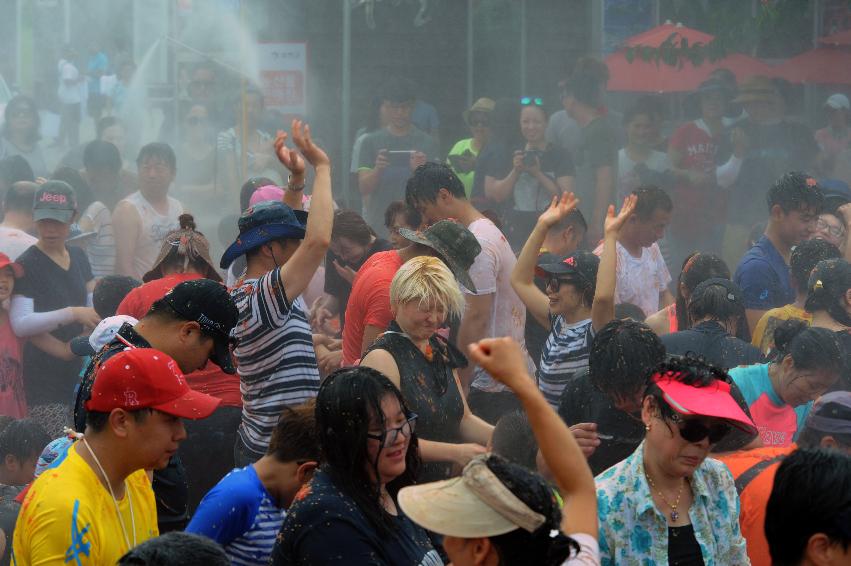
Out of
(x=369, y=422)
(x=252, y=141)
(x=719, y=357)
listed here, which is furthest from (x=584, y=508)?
(x=252, y=141)

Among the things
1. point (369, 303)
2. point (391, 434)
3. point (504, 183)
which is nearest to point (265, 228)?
point (369, 303)

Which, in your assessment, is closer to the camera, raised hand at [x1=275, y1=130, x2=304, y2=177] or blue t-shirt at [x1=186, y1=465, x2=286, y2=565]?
blue t-shirt at [x1=186, y1=465, x2=286, y2=565]

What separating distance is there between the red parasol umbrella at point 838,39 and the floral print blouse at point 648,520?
345 inches

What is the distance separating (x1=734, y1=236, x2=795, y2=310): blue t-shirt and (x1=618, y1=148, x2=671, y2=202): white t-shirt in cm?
329

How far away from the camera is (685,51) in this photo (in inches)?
436

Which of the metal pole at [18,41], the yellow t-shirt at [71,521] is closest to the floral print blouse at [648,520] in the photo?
the yellow t-shirt at [71,521]

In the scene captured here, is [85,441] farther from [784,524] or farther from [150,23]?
[150,23]

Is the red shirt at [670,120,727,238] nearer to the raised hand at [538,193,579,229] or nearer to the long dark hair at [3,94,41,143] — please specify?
the raised hand at [538,193,579,229]

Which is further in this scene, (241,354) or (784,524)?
(241,354)

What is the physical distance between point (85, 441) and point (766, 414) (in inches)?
112

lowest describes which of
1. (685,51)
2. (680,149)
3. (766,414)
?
(766,414)

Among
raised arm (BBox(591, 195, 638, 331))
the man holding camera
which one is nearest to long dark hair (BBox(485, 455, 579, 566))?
raised arm (BBox(591, 195, 638, 331))

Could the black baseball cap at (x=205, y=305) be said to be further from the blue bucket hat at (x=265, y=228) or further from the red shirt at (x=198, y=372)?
the red shirt at (x=198, y=372)

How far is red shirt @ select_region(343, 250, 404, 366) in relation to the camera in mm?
4785
